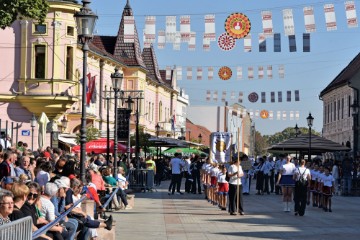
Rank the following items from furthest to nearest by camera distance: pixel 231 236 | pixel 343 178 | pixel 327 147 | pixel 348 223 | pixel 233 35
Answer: pixel 327 147 < pixel 343 178 < pixel 233 35 < pixel 348 223 < pixel 231 236

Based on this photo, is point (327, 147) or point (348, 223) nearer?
point (348, 223)

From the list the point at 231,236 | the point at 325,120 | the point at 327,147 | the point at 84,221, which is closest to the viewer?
the point at 84,221

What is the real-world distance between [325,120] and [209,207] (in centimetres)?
6368

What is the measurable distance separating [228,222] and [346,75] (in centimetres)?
5857

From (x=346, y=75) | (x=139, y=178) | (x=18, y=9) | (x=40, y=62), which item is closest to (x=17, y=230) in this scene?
(x=18, y=9)

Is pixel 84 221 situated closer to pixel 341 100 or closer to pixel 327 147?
pixel 327 147

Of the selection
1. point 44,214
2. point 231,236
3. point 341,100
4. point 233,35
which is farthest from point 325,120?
point 44,214

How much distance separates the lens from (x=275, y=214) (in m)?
28.0

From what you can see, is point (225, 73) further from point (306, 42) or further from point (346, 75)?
point (346, 75)

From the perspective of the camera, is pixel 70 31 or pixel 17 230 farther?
pixel 70 31

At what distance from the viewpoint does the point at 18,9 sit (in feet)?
72.9

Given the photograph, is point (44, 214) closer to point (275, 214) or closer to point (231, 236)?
point (231, 236)

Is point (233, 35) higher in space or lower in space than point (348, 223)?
higher

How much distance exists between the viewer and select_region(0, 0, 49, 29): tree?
21969 mm
